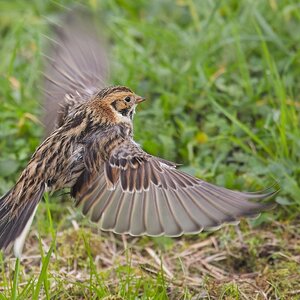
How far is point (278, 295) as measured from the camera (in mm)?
5363

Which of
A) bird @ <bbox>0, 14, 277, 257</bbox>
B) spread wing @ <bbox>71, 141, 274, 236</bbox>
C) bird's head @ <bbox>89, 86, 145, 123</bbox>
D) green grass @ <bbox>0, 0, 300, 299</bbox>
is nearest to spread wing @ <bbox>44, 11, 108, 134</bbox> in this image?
green grass @ <bbox>0, 0, 300, 299</bbox>

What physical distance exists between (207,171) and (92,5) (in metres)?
2.88

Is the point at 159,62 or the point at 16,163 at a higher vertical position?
the point at 159,62

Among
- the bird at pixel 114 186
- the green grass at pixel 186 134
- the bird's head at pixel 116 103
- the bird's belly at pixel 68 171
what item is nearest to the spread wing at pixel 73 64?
the green grass at pixel 186 134

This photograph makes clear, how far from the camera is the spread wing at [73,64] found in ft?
19.8

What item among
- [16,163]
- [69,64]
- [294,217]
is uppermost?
[69,64]

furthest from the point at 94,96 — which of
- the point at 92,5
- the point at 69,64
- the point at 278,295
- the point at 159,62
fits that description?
the point at 92,5

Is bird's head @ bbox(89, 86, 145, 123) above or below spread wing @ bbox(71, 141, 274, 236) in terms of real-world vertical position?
above

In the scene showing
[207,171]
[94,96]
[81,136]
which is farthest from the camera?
[207,171]

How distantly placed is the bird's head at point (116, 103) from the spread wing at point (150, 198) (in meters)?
0.31

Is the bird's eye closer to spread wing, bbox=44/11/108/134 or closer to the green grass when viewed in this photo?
spread wing, bbox=44/11/108/134

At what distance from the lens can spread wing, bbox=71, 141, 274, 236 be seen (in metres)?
4.57

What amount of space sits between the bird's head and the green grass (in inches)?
30.3

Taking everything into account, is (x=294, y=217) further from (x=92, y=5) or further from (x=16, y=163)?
(x=92, y=5)
